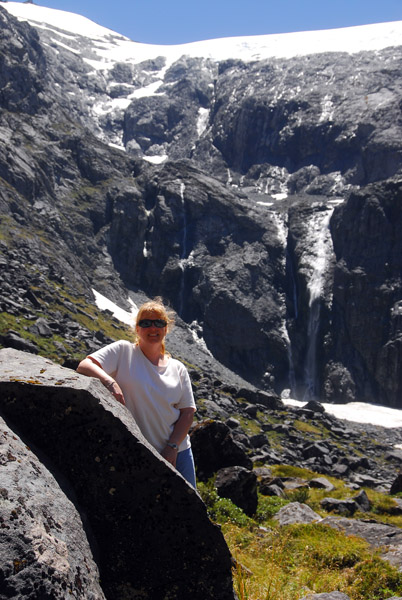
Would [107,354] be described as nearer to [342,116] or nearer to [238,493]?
[238,493]

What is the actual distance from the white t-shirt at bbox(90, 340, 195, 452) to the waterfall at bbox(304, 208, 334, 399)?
95954mm

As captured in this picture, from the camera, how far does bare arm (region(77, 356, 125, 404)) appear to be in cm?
602

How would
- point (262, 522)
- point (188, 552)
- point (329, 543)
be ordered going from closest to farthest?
point (188, 552) → point (329, 543) → point (262, 522)

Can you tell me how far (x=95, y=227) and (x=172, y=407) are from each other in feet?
362

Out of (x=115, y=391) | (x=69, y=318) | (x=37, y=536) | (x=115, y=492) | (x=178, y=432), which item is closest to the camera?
(x=37, y=536)

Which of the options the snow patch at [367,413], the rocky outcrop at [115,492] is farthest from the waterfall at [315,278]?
the rocky outcrop at [115,492]

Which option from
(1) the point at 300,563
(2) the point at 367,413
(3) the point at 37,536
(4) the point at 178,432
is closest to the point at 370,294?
(2) the point at 367,413

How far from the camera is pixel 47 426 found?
203 inches

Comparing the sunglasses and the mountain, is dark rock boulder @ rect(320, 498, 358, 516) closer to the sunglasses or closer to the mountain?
the sunglasses

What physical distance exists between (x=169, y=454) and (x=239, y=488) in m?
10.4

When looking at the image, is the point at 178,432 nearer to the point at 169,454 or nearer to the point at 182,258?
the point at 169,454

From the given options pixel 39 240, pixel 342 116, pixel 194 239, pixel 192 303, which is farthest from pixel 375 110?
pixel 39 240

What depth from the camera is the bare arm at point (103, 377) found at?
237 inches

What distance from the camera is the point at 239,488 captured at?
52.4ft
